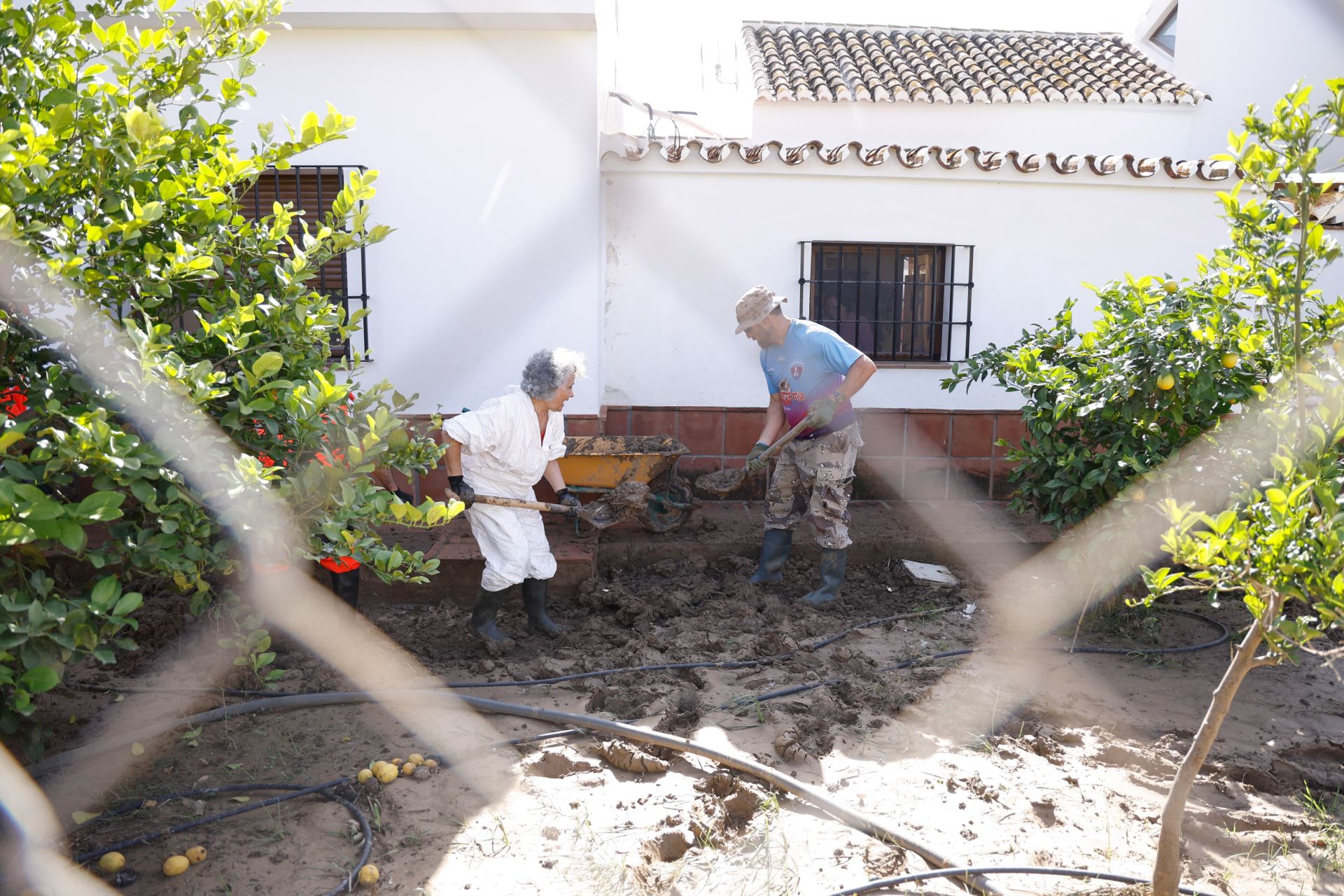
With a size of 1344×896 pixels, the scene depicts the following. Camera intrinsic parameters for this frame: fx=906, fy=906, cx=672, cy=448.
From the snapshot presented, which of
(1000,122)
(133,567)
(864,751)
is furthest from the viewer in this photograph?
(1000,122)

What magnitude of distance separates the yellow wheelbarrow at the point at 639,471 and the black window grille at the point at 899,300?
1834 mm

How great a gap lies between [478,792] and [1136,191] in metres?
6.63

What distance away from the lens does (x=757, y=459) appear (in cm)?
542

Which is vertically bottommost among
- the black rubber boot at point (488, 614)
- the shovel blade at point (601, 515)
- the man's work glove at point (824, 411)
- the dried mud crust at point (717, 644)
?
the dried mud crust at point (717, 644)

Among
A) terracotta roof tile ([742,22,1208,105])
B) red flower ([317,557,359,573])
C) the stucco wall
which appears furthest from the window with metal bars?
the stucco wall

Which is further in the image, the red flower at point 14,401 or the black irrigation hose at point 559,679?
the black irrigation hose at point 559,679

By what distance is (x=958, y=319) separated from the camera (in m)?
7.25

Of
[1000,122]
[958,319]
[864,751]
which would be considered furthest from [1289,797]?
[1000,122]

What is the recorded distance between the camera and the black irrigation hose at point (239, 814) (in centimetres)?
269

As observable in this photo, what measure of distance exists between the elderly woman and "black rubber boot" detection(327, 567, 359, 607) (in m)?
0.66

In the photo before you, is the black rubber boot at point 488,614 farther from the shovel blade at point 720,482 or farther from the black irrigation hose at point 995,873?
the black irrigation hose at point 995,873

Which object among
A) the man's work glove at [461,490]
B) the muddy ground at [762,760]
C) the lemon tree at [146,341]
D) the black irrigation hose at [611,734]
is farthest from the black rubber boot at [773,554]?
the lemon tree at [146,341]

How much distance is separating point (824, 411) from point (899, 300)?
316 centimetres

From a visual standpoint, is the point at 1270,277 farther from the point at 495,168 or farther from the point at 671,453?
the point at 495,168
